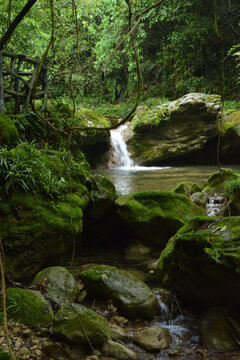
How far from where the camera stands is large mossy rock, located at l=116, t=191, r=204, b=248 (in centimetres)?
446

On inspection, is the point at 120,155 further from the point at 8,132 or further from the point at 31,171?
the point at 31,171

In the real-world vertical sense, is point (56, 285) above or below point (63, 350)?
above

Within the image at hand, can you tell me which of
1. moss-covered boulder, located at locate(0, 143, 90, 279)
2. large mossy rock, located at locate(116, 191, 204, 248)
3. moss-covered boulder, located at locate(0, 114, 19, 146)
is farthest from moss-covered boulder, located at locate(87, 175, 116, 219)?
moss-covered boulder, located at locate(0, 114, 19, 146)

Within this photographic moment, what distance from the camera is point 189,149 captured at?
12.2m

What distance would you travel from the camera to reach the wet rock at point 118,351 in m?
2.26

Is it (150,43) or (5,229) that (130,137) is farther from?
(5,229)

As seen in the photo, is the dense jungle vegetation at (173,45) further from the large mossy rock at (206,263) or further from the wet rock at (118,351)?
the wet rock at (118,351)

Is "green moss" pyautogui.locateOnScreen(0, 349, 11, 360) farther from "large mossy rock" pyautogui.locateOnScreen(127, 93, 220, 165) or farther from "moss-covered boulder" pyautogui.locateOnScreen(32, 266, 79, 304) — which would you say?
"large mossy rock" pyautogui.locateOnScreen(127, 93, 220, 165)

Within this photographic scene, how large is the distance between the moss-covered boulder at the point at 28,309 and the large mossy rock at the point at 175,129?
10460mm

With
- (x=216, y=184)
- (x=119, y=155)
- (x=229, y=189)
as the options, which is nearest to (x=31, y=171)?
(x=229, y=189)

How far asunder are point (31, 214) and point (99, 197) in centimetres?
152

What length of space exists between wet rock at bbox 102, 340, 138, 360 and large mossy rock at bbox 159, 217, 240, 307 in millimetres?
1063

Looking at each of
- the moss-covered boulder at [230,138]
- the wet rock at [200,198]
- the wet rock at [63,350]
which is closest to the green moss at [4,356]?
the wet rock at [63,350]

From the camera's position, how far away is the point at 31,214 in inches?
125
